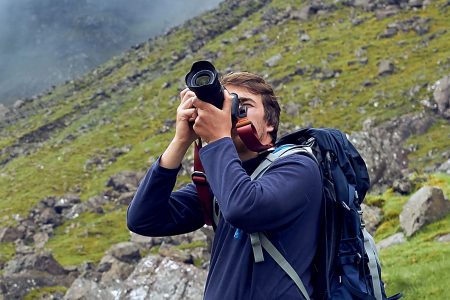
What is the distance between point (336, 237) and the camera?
4457mm

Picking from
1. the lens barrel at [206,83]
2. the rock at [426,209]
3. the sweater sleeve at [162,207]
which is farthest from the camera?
the rock at [426,209]

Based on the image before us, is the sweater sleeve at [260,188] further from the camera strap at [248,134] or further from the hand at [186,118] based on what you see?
the hand at [186,118]

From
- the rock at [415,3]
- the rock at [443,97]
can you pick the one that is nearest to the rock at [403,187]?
the rock at [443,97]

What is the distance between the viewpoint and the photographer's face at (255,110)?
4.72m

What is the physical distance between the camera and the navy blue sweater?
13.2ft

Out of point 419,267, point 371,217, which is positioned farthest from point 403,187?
point 419,267

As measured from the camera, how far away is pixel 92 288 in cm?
2200

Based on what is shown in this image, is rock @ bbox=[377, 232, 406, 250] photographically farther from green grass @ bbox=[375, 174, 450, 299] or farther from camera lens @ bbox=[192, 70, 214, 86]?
camera lens @ bbox=[192, 70, 214, 86]

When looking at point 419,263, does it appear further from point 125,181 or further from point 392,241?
point 125,181

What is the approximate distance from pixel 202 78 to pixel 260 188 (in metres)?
0.89

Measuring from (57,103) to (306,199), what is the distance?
168030 millimetres

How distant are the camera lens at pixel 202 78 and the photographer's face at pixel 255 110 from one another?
460 mm

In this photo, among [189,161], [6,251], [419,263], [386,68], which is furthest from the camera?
Answer: [386,68]

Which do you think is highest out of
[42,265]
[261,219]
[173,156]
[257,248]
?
[173,156]
